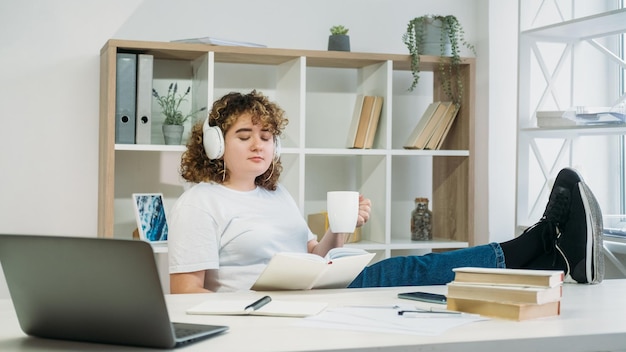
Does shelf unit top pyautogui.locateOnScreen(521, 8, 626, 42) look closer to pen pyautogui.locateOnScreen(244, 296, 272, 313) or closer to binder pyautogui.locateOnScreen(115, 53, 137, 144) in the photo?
binder pyautogui.locateOnScreen(115, 53, 137, 144)

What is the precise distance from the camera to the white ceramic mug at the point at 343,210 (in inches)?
81.8

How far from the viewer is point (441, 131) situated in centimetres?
375

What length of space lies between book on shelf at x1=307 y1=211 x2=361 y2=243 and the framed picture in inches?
26.1

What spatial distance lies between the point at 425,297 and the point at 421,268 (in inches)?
19.3

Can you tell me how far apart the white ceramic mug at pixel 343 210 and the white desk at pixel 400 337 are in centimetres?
54

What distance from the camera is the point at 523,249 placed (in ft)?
8.59

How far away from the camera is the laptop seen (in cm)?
124

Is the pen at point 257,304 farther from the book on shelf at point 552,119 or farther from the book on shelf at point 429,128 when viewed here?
the book on shelf at point 429,128

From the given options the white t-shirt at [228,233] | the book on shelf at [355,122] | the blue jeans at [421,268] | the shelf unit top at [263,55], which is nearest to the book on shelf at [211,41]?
the shelf unit top at [263,55]

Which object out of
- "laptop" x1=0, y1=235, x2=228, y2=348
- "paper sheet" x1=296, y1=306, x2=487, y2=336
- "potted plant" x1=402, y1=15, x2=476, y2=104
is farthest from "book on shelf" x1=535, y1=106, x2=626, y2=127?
"laptop" x1=0, y1=235, x2=228, y2=348

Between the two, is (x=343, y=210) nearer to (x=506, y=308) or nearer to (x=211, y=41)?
(x=506, y=308)

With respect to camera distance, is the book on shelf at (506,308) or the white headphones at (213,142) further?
the white headphones at (213,142)

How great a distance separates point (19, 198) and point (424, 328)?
2.47 meters

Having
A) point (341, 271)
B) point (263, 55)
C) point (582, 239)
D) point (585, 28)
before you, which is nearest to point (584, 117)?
point (585, 28)
